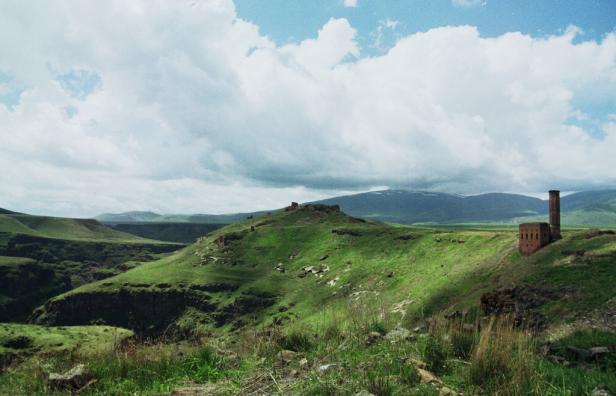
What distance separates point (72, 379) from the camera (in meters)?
8.99

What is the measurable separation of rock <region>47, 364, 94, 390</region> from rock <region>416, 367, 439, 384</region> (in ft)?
23.5

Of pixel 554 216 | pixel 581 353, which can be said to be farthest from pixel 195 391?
pixel 554 216

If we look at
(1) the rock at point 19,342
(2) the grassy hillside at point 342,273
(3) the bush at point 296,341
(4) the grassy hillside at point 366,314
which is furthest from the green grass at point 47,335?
(3) the bush at point 296,341

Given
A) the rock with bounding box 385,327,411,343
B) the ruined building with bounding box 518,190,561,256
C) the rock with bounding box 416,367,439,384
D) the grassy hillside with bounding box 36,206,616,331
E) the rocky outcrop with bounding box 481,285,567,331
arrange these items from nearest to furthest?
the rock with bounding box 416,367,439,384, the rock with bounding box 385,327,411,343, the rocky outcrop with bounding box 481,285,567,331, the grassy hillside with bounding box 36,206,616,331, the ruined building with bounding box 518,190,561,256

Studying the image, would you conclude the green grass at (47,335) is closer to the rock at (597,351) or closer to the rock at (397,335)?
the rock at (397,335)

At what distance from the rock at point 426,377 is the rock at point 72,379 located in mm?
7173

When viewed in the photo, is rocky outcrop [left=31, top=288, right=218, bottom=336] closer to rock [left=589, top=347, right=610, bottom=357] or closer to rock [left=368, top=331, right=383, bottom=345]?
rock [left=368, top=331, right=383, bottom=345]

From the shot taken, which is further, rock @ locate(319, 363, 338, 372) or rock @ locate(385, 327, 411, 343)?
rock @ locate(385, 327, 411, 343)

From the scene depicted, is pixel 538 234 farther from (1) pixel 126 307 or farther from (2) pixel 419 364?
(1) pixel 126 307

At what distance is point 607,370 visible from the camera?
31.8 ft

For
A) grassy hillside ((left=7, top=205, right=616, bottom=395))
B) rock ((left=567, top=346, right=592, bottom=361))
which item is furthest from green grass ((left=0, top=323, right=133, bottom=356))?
rock ((left=567, top=346, right=592, bottom=361))

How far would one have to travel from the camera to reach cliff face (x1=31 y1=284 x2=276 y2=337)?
5404 inches

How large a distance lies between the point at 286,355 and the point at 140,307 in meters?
164

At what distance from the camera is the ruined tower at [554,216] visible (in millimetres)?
67625
